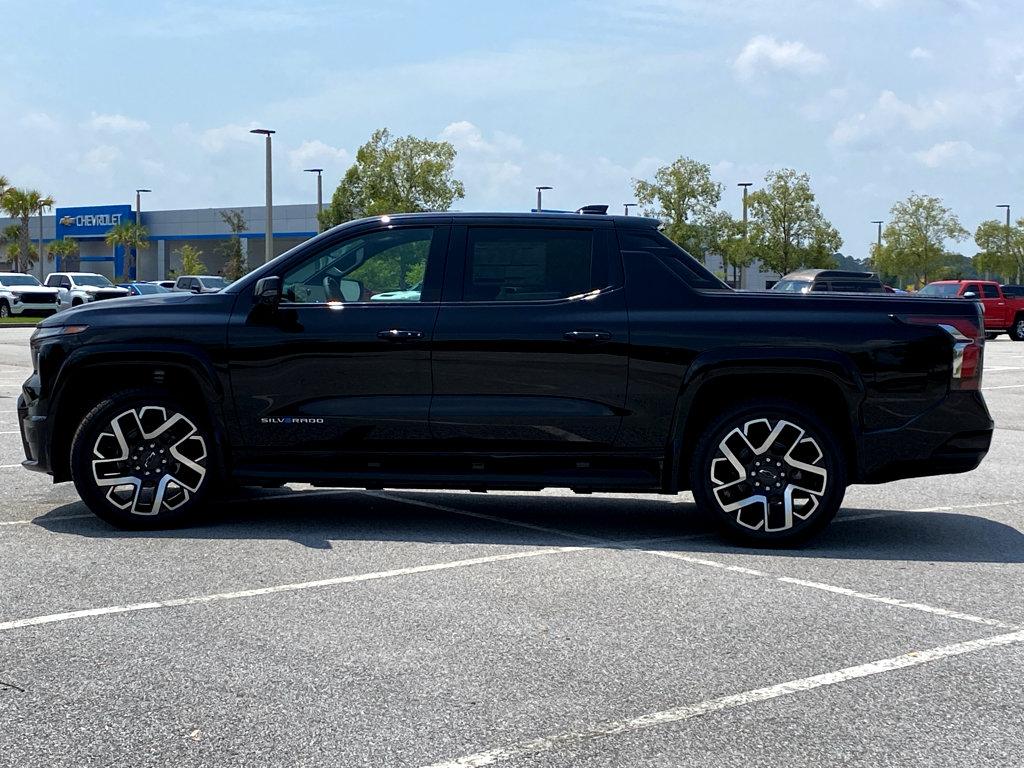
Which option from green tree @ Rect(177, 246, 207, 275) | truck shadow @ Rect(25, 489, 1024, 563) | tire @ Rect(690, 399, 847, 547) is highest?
green tree @ Rect(177, 246, 207, 275)

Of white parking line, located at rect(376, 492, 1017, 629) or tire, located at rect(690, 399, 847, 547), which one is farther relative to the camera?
tire, located at rect(690, 399, 847, 547)

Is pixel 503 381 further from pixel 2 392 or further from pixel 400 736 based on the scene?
pixel 2 392

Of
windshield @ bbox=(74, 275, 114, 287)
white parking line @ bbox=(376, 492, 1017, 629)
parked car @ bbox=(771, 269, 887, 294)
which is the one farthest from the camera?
windshield @ bbox=(74, 275, 114, 287)

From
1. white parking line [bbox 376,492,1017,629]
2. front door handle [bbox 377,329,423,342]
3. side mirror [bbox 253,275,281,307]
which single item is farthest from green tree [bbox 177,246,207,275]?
front door handle [bbox 377,329,423,342]

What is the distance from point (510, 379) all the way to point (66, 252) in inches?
3635

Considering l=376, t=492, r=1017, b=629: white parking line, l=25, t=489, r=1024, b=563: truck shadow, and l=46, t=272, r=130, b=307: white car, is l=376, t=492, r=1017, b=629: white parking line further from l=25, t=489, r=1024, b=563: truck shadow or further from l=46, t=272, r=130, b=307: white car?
l=46, t=272, r=130, b=307: white car

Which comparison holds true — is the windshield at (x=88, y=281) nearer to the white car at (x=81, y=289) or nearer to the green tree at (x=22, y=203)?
the white car at (x=81, y=289)

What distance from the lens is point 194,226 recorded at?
91.1 meters

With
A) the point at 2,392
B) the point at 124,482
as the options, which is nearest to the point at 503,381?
the point at 124,482

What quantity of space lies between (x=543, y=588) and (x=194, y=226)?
8861cm

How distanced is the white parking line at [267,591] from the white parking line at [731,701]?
2.27 m

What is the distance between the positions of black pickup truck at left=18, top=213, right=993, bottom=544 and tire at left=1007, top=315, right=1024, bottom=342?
34.7 meters

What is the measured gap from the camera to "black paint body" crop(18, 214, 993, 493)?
283 inches

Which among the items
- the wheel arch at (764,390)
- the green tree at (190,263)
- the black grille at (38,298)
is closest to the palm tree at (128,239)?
the green tree at (190,263)
